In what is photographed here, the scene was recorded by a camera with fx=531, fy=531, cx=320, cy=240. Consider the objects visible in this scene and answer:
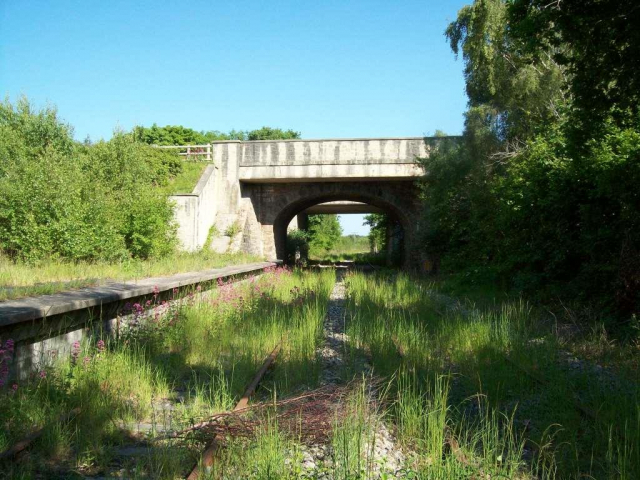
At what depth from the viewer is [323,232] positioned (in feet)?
195

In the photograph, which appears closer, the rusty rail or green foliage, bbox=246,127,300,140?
the rusty rail

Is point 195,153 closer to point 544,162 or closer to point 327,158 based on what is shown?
point 327,158

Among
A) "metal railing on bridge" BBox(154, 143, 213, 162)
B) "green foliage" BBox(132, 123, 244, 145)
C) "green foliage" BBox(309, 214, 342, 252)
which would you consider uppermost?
"green foliage" BBox(132, 123, 244, 145)

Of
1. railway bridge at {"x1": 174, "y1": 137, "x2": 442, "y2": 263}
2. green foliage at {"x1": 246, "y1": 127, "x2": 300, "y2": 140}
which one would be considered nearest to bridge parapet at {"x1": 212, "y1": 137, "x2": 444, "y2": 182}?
railway bridge at {"x1": 174, "y1": 137, "x2": 442, "y2": 263}

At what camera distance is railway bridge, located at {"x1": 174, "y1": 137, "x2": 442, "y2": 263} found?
76.2 feet

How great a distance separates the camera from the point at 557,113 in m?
15.6

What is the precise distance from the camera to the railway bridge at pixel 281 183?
23.2 metres

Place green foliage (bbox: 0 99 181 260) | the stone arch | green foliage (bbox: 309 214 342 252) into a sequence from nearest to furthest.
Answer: green foliage (bbox: 0 99 181 260)
the stone arch
green foliage (bbox: 309 214 342 252)

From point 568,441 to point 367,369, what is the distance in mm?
2513

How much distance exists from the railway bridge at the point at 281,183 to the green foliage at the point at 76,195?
2400 mm

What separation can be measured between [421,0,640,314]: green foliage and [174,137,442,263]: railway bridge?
8.88 ft

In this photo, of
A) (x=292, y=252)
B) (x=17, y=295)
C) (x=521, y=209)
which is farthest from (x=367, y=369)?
(x=292, y=252)

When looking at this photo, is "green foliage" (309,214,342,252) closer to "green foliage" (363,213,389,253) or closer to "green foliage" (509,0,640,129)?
"green foliage" (363,213,389,253)

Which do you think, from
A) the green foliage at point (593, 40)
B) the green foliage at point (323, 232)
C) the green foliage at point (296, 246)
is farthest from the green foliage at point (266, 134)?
the green foliage at point (593, 40)
